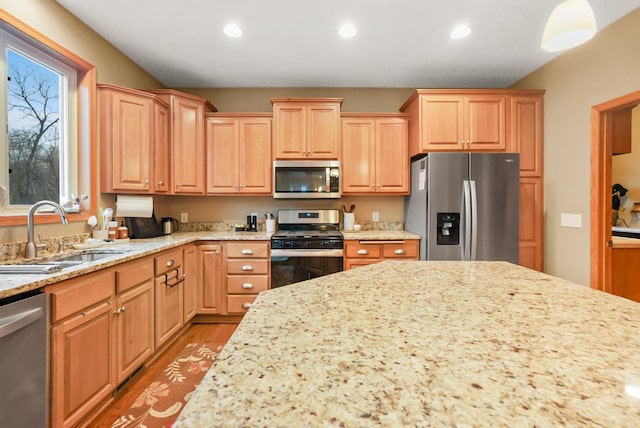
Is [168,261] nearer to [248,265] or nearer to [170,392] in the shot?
[248,265]

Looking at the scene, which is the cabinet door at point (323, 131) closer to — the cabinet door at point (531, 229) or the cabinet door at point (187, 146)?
the cabinet door at point (187, 146)

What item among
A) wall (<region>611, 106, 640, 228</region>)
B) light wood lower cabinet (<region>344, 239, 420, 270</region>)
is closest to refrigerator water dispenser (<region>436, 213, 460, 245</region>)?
light wood lower cabinet (<region>344, 239, 420, 270</region>)

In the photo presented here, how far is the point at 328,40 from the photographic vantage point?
243cm

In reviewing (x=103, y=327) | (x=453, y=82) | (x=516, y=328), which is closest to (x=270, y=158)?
(x=103, y=327)

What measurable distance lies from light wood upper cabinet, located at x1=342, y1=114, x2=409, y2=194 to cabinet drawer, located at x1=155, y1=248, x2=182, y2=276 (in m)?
1.80

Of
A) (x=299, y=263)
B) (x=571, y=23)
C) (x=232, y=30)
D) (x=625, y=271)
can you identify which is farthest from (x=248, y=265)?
(x=625, y=271)

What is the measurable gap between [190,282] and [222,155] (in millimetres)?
1402

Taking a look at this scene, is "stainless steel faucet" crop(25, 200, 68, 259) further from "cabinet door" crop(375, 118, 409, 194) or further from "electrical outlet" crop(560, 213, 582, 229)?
"electrical outlet" crop(560, 213, 582, 229)

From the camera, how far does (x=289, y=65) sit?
287 cm

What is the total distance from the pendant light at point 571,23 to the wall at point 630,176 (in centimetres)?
436

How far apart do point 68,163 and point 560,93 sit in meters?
4.45

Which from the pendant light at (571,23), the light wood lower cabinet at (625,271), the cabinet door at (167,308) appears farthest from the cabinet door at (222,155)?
the light wood lower cabinet at (625,271)

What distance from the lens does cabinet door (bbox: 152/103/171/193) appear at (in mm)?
2633

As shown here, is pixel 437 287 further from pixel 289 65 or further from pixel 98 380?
pixel 289 65
